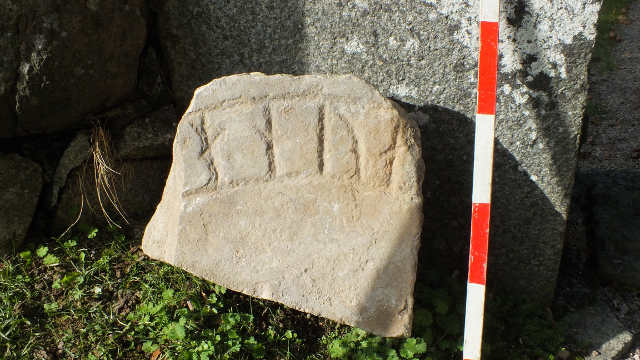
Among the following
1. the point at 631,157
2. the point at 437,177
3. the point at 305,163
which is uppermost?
the point at 305,163

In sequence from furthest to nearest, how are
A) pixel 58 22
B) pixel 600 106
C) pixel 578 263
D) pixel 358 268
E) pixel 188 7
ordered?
pixel 600 106 < pixel 578 263 < pixel 188 7 < pixel 58 22 < pixel 358 268

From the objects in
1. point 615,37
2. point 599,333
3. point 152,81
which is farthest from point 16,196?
point 615,37

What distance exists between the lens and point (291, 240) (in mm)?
1894

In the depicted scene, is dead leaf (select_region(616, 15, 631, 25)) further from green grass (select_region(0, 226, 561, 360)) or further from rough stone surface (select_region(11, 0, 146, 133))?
rough stone surface (select_region(11, 0, 146, 133))

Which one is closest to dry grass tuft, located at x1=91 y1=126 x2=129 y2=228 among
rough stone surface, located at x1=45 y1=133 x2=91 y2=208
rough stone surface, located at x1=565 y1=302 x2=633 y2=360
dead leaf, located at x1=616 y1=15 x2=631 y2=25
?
rough stone surface, located at x1=45 y1=133 x2=91 y2=208

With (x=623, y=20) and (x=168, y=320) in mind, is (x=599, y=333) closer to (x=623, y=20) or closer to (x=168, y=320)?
(x=168, y=320)

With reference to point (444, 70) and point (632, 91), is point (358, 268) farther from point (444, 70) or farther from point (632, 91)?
point (632, 91)

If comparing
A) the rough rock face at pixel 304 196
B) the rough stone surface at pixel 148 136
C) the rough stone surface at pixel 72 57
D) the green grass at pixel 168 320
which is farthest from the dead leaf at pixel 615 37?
the rough stone surface at pixel 72 57

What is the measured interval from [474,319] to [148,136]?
62.6 inches

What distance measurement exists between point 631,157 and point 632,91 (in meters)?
0.79

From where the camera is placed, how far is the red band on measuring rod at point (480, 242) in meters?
1.93

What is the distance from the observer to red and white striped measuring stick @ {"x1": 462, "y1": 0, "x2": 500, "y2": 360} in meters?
1.92

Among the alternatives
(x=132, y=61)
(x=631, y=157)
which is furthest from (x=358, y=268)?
(x=631, y=157)

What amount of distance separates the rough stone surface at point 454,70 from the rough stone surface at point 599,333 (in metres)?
0.18
